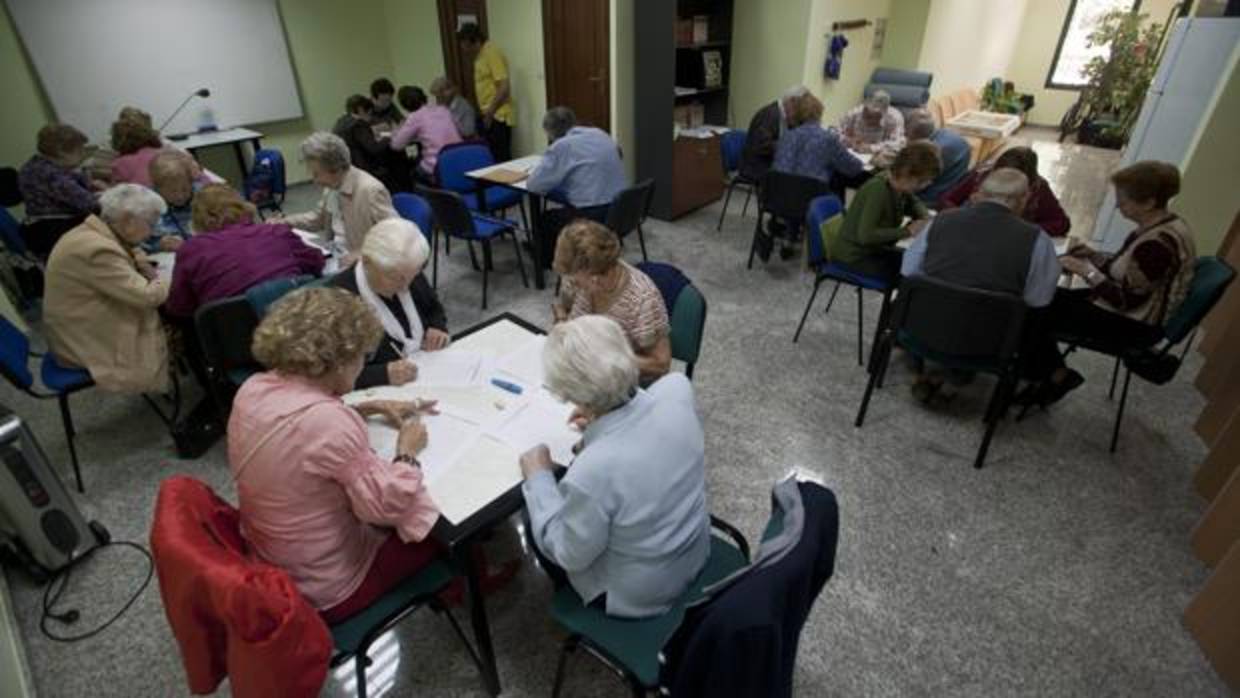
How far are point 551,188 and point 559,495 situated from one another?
9.96 feet

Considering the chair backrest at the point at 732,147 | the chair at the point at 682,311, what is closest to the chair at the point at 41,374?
the chair at the point at 682,311

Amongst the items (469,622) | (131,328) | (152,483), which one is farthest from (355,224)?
(469,622)

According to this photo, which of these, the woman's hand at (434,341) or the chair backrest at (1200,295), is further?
the chair backrest at (1200,295)

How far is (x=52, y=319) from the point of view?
246cm

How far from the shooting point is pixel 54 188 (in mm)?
3869

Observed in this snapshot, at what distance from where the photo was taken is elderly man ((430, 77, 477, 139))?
549cm

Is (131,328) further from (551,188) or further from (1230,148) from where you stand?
(1230,148)

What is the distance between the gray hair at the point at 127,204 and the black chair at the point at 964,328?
10.6 feet

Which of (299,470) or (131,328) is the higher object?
(299,470)

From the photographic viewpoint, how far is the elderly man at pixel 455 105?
216 inches

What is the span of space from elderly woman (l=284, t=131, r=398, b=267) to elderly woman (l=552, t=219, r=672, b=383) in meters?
1.48

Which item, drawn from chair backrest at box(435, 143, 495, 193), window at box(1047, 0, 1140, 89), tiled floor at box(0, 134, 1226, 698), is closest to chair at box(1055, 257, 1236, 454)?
tiled floor at box(0, 134, 1226, 698)

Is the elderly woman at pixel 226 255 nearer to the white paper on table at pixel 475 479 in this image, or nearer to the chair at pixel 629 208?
the white paper on table at pixel 475 479

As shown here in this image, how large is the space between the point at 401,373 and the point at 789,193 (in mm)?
3153
